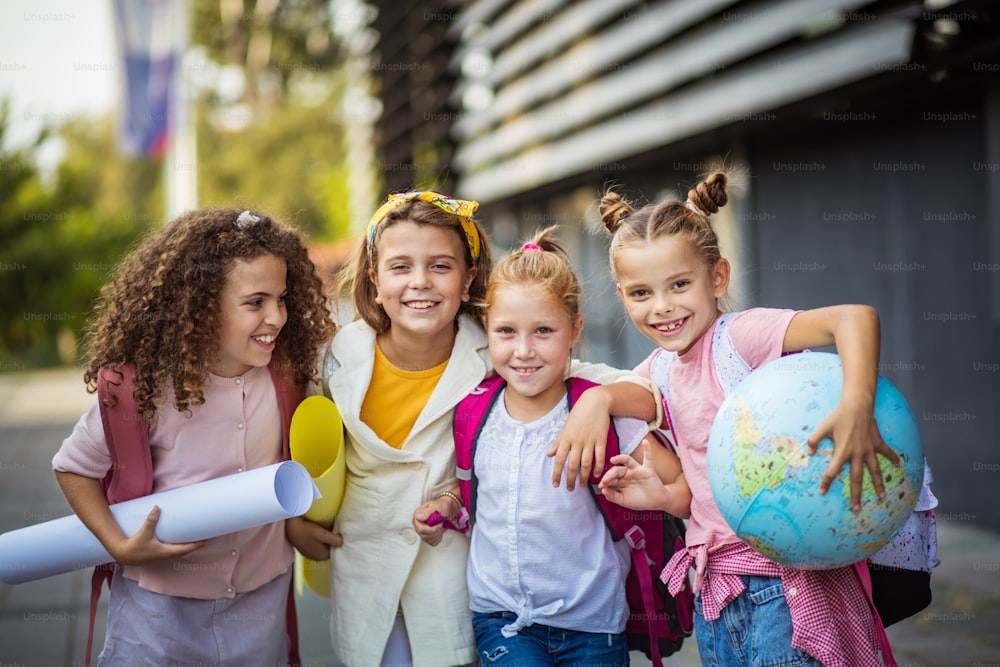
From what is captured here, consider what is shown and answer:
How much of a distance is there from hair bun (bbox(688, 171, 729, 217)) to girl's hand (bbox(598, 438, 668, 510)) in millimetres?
759

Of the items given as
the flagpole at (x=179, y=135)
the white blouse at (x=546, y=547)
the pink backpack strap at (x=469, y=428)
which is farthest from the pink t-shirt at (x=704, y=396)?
the flagpole at (x=179, y=135)

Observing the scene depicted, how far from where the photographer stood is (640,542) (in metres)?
2.91

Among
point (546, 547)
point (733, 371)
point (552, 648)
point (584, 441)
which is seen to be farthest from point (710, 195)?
point (552, 648)

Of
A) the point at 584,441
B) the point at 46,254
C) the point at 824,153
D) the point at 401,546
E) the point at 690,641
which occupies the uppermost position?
the point at 46,254

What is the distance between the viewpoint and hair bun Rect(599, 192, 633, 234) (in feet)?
9.54

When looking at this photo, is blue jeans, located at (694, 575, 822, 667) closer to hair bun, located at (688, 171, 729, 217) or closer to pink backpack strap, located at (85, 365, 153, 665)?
hair bun, located at (688, 171, 729, 217)

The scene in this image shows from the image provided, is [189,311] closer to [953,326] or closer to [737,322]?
[737,322]

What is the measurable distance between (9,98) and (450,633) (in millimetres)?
19176

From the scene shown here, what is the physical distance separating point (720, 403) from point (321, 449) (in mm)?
1313

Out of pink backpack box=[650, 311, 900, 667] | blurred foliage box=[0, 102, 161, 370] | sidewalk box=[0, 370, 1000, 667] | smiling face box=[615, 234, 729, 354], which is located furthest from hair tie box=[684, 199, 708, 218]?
blurred foliage box=[0, 102, 161, 370]

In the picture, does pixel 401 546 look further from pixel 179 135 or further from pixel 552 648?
pixel 179 135

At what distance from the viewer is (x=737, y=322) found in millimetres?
2676

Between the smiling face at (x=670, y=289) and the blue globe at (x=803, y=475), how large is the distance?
37cm

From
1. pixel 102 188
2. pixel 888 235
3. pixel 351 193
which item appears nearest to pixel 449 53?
pixel 888 235
